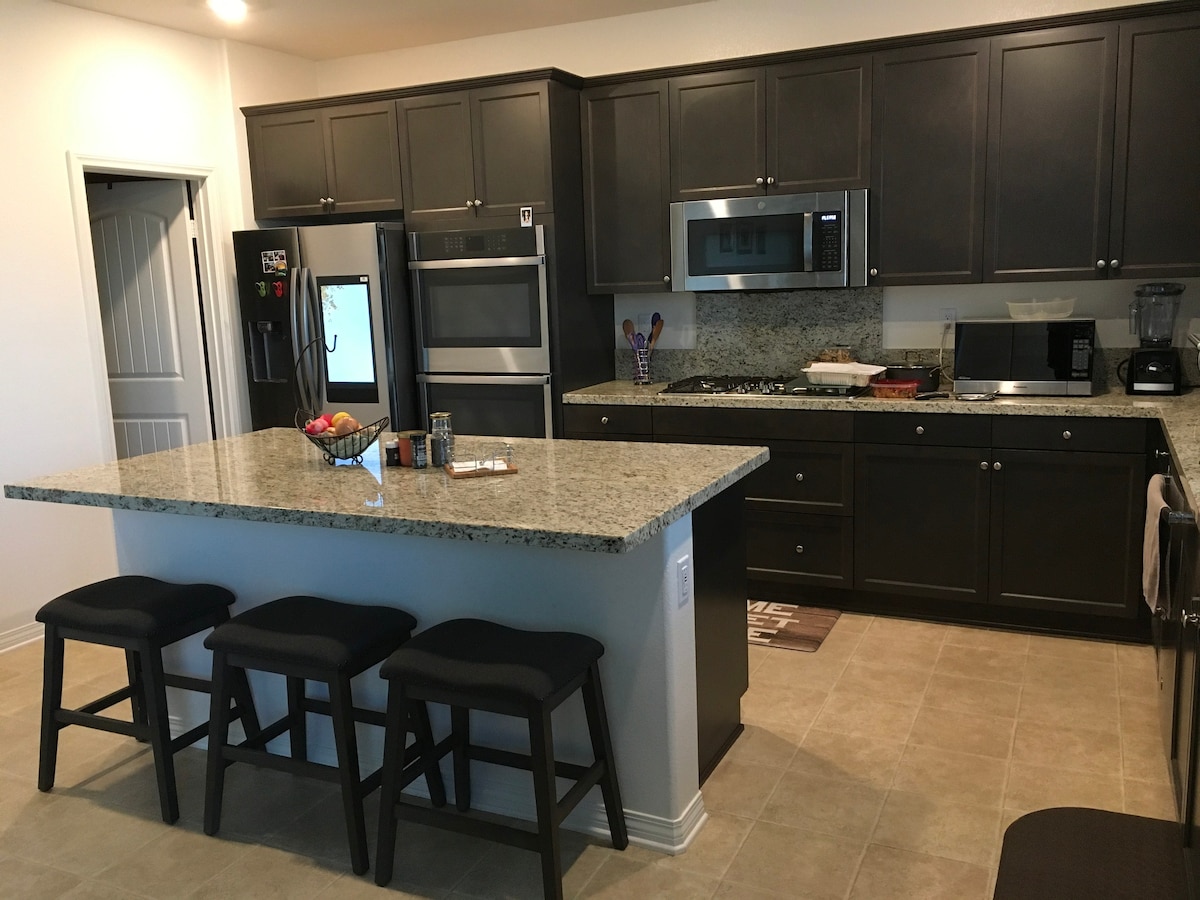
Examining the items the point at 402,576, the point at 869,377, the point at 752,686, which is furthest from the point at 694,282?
the point at 402,576

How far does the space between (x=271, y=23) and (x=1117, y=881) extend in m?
4.52

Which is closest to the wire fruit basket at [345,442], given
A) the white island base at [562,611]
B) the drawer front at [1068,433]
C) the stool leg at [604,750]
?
the white island base at [562,611]

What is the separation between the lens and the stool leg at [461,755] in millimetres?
2527

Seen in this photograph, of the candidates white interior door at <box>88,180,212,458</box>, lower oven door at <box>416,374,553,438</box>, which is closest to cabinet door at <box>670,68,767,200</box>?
lower oven door at <box>416,374,553,438</box>

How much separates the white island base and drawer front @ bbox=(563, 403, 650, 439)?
1.83 metres

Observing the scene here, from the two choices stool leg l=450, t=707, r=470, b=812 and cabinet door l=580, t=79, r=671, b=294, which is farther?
cabinet door l=580, t=79, r=671, b=294

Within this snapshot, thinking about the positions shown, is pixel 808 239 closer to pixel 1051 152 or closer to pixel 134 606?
pixel 1051 152

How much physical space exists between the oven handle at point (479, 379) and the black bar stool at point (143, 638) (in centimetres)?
190

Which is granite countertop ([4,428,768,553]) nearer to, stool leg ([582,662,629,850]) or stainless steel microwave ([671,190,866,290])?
stool leg ([582,662,629,850])

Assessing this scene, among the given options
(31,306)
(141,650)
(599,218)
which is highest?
(599,218)

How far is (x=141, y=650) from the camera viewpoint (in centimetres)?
256

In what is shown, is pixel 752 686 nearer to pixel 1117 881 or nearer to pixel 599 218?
pixel 1117 881

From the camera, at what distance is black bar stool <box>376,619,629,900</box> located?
2.08 m

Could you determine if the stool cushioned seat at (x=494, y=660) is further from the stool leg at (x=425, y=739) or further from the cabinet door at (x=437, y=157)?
the cabinet door at (x=437, y=157)
